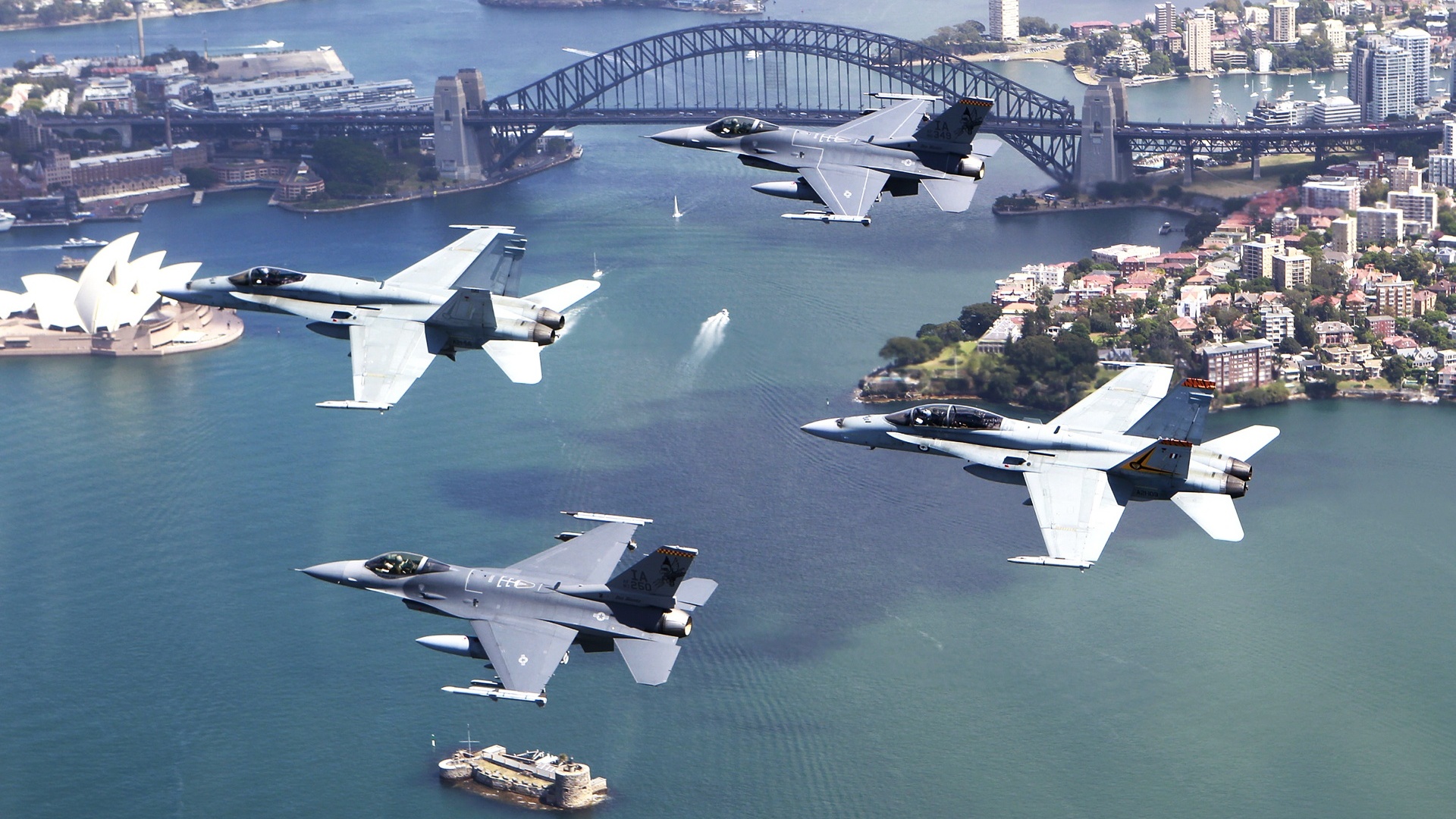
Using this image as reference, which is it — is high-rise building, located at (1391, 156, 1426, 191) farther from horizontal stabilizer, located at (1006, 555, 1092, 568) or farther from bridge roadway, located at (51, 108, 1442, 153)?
horizontal stabilizer, located at (1006, 555, 1092, 568)

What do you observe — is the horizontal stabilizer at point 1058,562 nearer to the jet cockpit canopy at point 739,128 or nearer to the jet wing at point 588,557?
the jet wing at point 588,557

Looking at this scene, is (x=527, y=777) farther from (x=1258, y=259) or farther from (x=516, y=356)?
(x=1258, y=259)

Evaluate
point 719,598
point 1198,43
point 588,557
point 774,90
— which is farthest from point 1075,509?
point 1198,43

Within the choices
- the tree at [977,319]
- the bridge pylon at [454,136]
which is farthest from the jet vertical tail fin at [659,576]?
the bridge pylon at [454,136]

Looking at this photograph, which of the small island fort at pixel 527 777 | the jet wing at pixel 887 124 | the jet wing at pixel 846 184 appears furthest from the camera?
the small island fort at pixel 527 777

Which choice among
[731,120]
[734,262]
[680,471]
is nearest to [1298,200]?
[734,262]

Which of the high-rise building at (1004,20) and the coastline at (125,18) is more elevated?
the coastline at (125,18)

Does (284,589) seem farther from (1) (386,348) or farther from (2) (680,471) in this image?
(1) (386,348)
